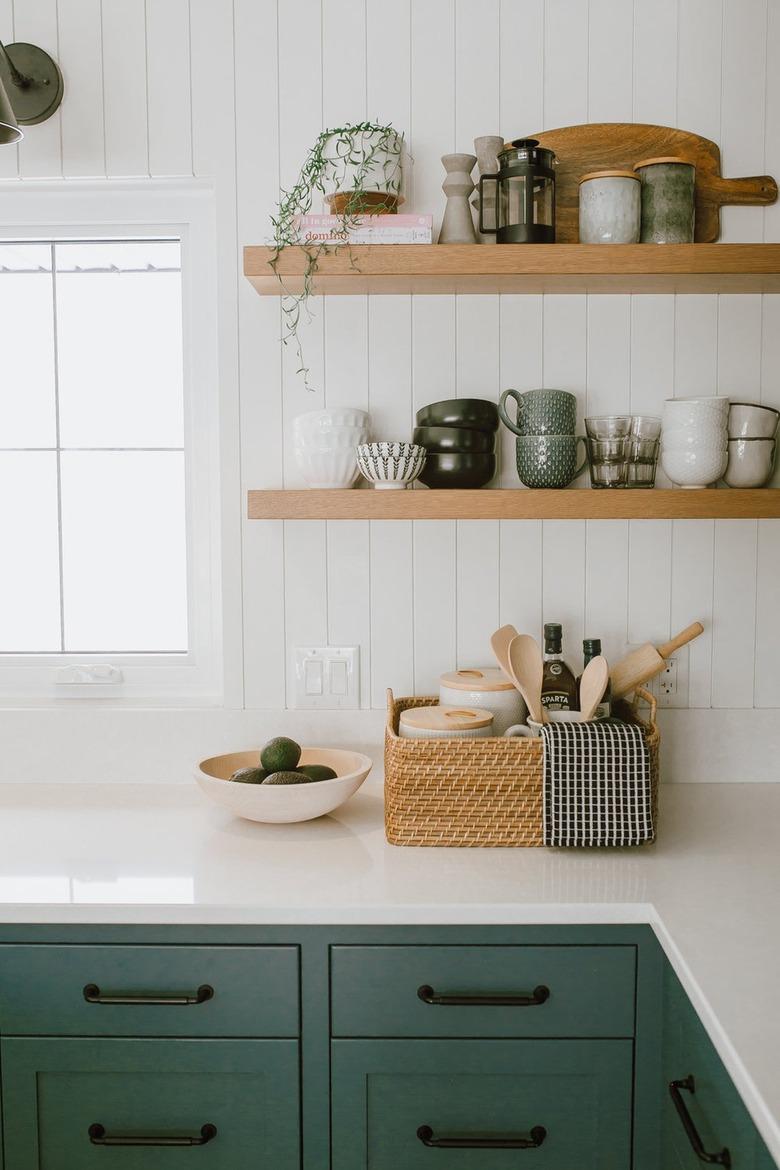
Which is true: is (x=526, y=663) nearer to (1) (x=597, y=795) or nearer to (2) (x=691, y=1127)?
(1) (x=597, y=795)

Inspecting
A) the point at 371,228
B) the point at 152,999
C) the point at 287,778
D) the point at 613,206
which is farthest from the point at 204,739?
the point at 613,206

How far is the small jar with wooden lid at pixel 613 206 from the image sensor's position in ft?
5.89

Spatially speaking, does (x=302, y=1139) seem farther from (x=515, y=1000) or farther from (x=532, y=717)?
(x=532, y=717)

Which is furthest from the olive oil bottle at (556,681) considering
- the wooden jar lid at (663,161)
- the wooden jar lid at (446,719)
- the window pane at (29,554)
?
the window pane at (29,554)

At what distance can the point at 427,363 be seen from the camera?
201 centimetres

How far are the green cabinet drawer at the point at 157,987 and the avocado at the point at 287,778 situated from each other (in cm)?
32

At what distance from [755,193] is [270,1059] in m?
1.81

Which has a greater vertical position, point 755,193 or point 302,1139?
point 755,193

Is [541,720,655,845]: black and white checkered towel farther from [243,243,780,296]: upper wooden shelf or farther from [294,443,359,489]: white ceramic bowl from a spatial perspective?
[243,243,780,296]: upper wooden shelf

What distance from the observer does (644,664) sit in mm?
1869

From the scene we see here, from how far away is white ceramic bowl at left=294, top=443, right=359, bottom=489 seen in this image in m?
1.88

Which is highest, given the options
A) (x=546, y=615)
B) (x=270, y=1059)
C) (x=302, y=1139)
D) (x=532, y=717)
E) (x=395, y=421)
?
(x=395, y=421)

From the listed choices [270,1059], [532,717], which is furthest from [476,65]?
[270,1059]

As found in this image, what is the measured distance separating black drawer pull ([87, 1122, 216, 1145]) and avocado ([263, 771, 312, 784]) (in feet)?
1.73
